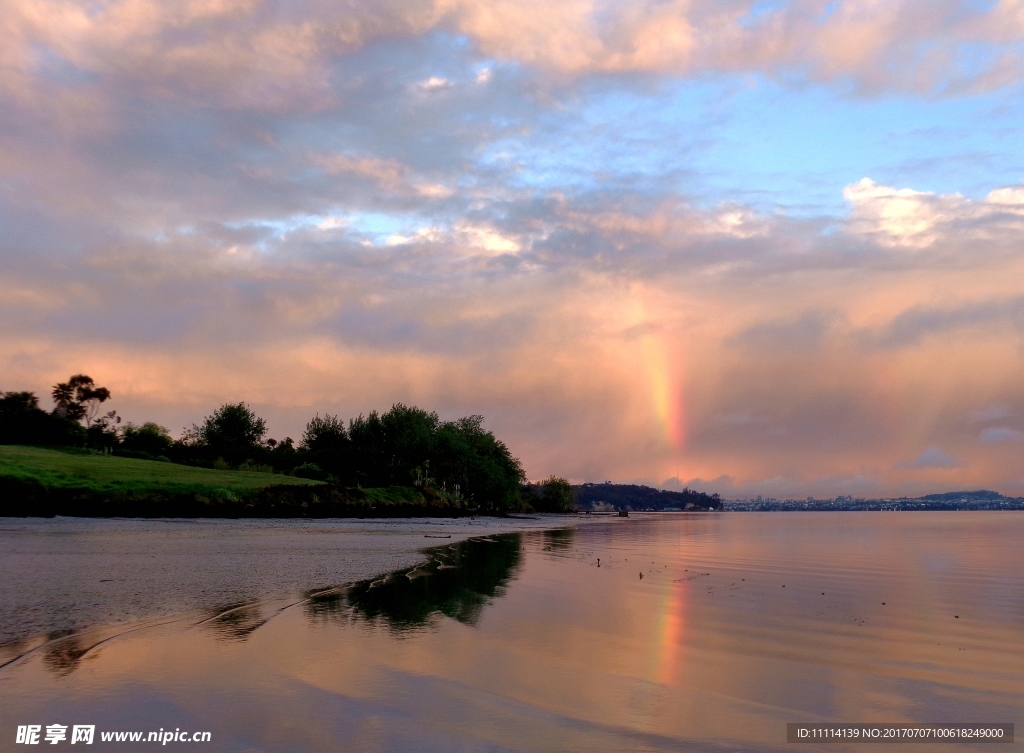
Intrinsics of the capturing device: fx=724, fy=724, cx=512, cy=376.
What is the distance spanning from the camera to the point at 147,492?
50469 mm

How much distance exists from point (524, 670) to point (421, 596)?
7686mm

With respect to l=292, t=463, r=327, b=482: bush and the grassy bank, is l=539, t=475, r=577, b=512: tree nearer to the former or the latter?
l=292, t=463, r=327, b=482: bush

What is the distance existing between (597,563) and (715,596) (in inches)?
435

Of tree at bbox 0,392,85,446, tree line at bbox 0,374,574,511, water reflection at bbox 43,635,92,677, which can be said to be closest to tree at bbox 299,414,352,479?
tree line at bbox 0,374,574,511

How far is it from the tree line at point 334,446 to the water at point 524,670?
255ft

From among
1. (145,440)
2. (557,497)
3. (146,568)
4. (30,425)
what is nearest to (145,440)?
(145,440)

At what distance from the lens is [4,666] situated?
9219 millimetres

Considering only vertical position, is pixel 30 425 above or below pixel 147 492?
above

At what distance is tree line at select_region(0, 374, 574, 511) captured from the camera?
89.8m

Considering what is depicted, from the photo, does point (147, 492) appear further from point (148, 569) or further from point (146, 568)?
point (148, 569)

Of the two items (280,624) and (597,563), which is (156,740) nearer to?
(280,624)

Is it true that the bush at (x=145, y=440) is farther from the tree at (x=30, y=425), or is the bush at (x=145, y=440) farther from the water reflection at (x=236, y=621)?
the water reflection at (x=236, y=621)

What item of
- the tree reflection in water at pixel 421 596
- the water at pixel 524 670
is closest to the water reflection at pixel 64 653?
the water at pixel 524 670

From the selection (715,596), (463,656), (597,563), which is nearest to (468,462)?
(597,563)
